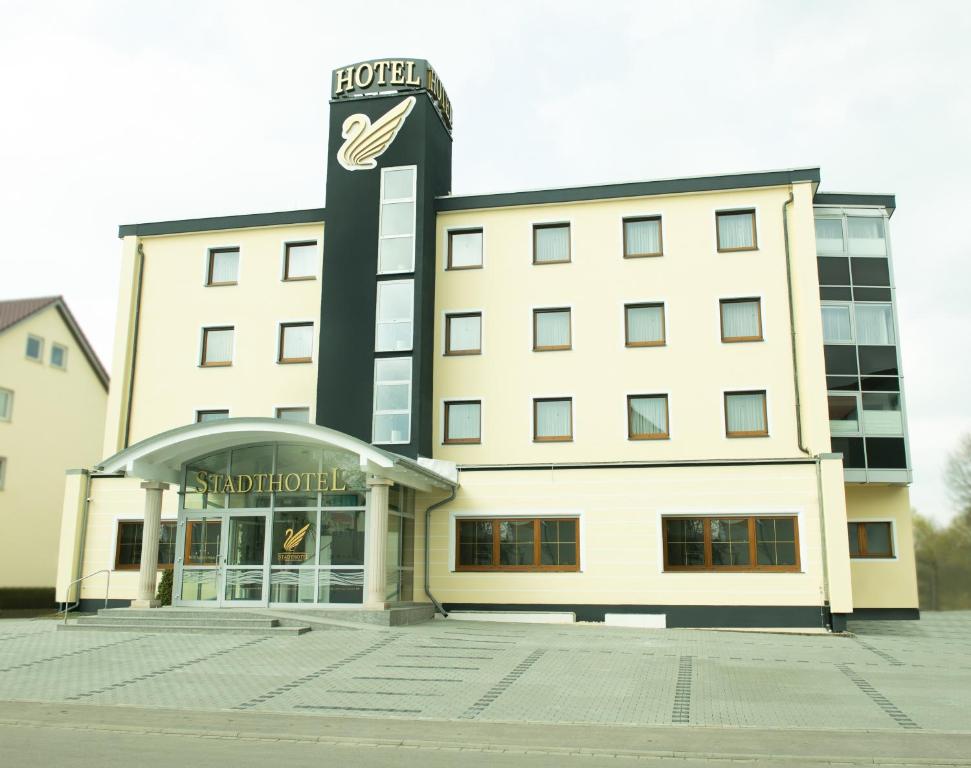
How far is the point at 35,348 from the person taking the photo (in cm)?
3650

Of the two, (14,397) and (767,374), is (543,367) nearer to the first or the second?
(767,374)

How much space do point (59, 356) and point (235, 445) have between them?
816 inches

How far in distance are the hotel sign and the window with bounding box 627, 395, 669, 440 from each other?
976 centimetres

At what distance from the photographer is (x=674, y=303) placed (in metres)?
24.0

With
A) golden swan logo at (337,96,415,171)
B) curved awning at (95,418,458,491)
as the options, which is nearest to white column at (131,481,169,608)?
curved awning at (95,418,458,491)

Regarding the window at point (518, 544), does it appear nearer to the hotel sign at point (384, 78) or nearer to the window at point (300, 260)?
the window at point (300, 260)

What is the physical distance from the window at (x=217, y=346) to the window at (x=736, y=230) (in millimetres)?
13461

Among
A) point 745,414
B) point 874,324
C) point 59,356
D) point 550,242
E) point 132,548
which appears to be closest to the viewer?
Result: point 745,414

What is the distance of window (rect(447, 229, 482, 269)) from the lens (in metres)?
25.4

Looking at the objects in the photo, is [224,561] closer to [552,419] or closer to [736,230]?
[552,419]

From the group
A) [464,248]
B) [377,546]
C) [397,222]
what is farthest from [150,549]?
[464,248]

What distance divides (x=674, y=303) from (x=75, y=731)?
1778cm

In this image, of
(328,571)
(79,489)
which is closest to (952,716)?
(328,571)

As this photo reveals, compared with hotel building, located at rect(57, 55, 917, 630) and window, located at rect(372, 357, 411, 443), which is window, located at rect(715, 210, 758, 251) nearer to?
hotel building, located at rect(57, 55, 917, 630)
